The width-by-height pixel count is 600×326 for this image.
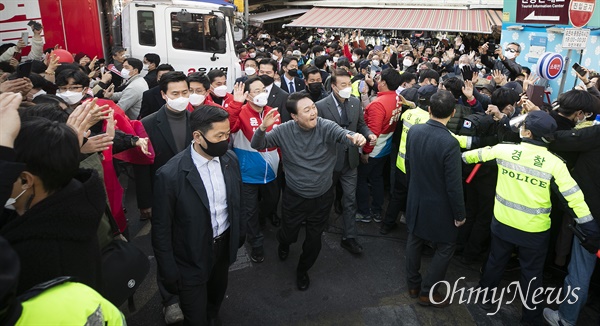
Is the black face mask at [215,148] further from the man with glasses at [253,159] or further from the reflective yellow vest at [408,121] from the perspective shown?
the reflective yellow vest at [408,121]

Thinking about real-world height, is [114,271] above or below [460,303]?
above

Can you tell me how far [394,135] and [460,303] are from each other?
2.11m

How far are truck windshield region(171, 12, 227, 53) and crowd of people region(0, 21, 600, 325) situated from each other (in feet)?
10.6

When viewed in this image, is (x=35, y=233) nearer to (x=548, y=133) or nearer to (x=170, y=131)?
(x=170, y=131)

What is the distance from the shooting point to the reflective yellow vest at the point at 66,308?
1.18m

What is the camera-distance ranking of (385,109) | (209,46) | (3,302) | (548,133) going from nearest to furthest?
(3,302) → (548,133) → (385,109) → (209,46)

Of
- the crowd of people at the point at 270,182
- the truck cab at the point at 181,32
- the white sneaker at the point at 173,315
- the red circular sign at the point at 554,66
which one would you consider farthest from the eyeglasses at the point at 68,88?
the red circular sign at the point at 554,66

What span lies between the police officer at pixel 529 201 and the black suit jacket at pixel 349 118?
118cm

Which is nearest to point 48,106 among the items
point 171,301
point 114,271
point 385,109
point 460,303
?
point 114,271

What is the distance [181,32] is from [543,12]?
333 inches

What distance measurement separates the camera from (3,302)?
109cm

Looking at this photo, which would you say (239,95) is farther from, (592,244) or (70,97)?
(592,244)

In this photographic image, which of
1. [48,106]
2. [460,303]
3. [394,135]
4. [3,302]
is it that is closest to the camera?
[3,302]

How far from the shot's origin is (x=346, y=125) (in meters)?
4.28
